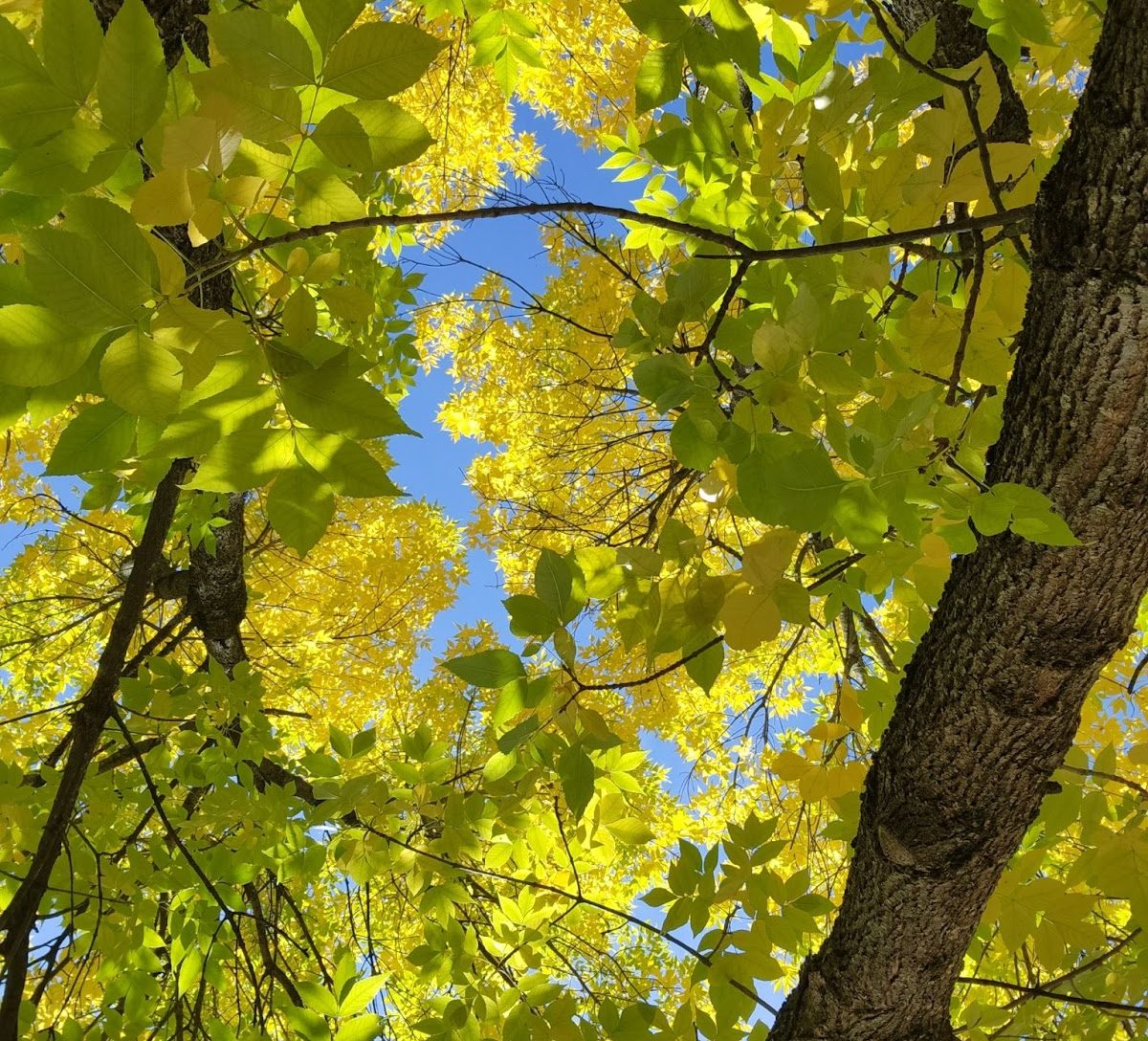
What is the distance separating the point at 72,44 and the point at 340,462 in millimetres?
403

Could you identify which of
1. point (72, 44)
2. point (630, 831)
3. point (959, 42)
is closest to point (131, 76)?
point (72, 44)

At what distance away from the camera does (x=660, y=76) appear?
3.82 feet

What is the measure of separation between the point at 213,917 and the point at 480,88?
16.6 ft

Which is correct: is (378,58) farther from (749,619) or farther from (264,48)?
(749,619)

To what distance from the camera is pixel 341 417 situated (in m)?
0.72

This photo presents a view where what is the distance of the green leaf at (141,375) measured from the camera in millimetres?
667

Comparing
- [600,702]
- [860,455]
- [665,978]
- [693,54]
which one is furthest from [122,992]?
[665,978]

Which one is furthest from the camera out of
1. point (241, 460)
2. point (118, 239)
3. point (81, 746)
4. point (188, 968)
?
point (188, 968)

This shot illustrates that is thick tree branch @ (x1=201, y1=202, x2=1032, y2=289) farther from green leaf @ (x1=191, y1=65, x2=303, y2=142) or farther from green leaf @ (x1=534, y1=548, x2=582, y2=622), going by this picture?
green leaf @ (x1=534, y1=548, x2=582, y2=622)

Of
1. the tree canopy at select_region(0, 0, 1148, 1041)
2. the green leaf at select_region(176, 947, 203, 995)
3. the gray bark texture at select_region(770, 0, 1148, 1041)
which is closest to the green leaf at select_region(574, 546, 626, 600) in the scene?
the tree canopy at select_region(0, 0, 1148, 1041)

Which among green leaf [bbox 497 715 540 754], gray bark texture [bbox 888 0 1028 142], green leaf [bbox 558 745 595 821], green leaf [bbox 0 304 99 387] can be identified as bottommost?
green leaf [bbox 558 745 595 821]

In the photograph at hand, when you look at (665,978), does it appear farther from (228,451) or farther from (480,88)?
(480,88)

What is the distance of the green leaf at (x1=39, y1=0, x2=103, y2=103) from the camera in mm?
675

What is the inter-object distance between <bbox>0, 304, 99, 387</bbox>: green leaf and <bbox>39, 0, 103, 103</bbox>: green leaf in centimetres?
20
